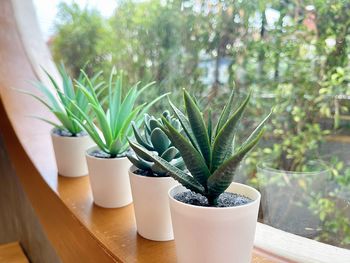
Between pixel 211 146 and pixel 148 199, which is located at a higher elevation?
pixel 211 146

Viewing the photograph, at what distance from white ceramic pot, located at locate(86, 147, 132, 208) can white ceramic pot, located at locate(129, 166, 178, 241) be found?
11cm

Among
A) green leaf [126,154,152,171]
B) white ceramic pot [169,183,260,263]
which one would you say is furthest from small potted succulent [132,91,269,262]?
green leaf [126,154,152,171]

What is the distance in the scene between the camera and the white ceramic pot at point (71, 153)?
95 centimetres

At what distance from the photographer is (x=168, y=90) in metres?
0.95

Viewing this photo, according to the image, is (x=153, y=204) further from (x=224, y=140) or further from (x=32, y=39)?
(x=32, y=39)

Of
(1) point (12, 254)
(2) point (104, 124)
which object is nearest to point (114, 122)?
(2) point (104, 124)

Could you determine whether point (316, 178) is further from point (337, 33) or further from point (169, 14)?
point (169, 14)

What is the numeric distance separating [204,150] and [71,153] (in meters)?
0.57

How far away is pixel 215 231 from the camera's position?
472mm

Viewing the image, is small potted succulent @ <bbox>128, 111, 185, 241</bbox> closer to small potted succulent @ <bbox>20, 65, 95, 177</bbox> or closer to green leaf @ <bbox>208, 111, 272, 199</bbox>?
green leaf @ <bbox>208, 111, 272, 199</bbox>

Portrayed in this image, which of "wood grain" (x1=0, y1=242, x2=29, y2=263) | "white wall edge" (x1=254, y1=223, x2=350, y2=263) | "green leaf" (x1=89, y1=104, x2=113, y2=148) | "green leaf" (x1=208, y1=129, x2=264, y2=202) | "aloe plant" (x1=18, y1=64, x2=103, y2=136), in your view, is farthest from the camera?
"wood grain" (x1=0, y1=242, x2=29, y2=263)

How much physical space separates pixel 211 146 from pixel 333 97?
0.83 feet

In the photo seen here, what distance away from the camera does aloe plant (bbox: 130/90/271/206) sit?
1.55ft

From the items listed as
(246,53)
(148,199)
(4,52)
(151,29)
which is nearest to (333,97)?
(246,53)
